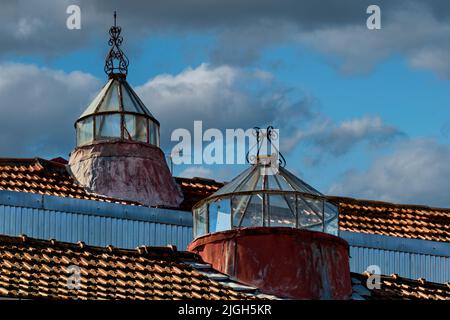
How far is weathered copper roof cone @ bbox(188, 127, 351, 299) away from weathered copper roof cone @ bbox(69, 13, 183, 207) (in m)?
9.13

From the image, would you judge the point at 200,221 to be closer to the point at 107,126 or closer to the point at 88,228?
the point at 88,228

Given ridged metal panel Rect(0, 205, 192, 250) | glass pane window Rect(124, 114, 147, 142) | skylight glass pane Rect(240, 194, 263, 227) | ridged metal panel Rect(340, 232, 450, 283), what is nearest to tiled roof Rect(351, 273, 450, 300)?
skylight glass pane Rect(240, 194, 263, 227)

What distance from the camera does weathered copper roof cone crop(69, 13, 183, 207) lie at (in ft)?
168

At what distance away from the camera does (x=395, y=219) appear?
52906 millimetres

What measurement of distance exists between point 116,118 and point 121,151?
1.18 meters

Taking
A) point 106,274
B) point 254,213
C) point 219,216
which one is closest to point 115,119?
point 219,216

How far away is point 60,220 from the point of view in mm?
49438

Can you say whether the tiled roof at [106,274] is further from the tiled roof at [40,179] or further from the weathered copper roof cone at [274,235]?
the tiled roof at [40,179]

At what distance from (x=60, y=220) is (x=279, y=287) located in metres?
11.3

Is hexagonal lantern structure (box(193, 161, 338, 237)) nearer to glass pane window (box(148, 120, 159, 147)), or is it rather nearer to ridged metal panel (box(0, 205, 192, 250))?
ridged metal panel (box(0, 205, 192, 250))

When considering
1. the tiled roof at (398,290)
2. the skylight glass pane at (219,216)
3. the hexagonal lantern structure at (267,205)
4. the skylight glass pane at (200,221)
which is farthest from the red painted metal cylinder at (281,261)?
the skylight glass pane at (200,221)
